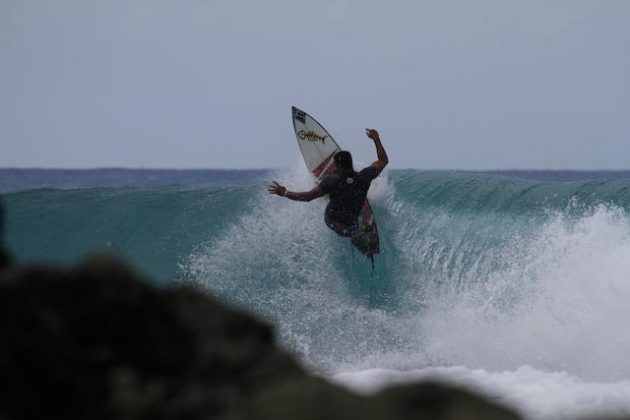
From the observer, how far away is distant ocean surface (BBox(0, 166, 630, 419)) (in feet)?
26.0

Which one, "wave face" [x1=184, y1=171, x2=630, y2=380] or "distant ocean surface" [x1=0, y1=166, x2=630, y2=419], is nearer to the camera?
"distant ocean surface" [x1=0, y1=166, x2=630, y2=419]

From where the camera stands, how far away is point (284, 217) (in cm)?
1098

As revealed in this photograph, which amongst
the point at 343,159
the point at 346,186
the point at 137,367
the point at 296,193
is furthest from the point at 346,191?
the point at 137,367

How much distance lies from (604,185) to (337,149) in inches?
186

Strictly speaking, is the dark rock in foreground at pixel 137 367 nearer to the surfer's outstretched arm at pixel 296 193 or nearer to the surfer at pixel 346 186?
the surfer's outstretched arm at pixel 296 193

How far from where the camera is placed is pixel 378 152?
9.39 m

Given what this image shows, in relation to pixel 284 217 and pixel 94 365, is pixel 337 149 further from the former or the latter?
pixel 94 365

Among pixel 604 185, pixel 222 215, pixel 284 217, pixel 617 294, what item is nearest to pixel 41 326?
pixel 617 294

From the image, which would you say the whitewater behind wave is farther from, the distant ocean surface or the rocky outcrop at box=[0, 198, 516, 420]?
the rocky outcrop at box=[0, 198, 516, 420]

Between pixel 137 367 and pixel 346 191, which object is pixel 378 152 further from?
pixel 137 367

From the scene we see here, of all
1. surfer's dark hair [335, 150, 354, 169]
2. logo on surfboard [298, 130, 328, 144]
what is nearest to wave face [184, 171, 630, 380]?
logo on surfboard [298, 130, 328, 144]

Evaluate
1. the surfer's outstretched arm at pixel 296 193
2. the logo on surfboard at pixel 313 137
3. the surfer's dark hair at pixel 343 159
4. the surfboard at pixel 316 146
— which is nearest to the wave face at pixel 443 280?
the surfboard at pixel 316 146

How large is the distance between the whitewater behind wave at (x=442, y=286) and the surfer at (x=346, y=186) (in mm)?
757

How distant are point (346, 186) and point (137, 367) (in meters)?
6.76
